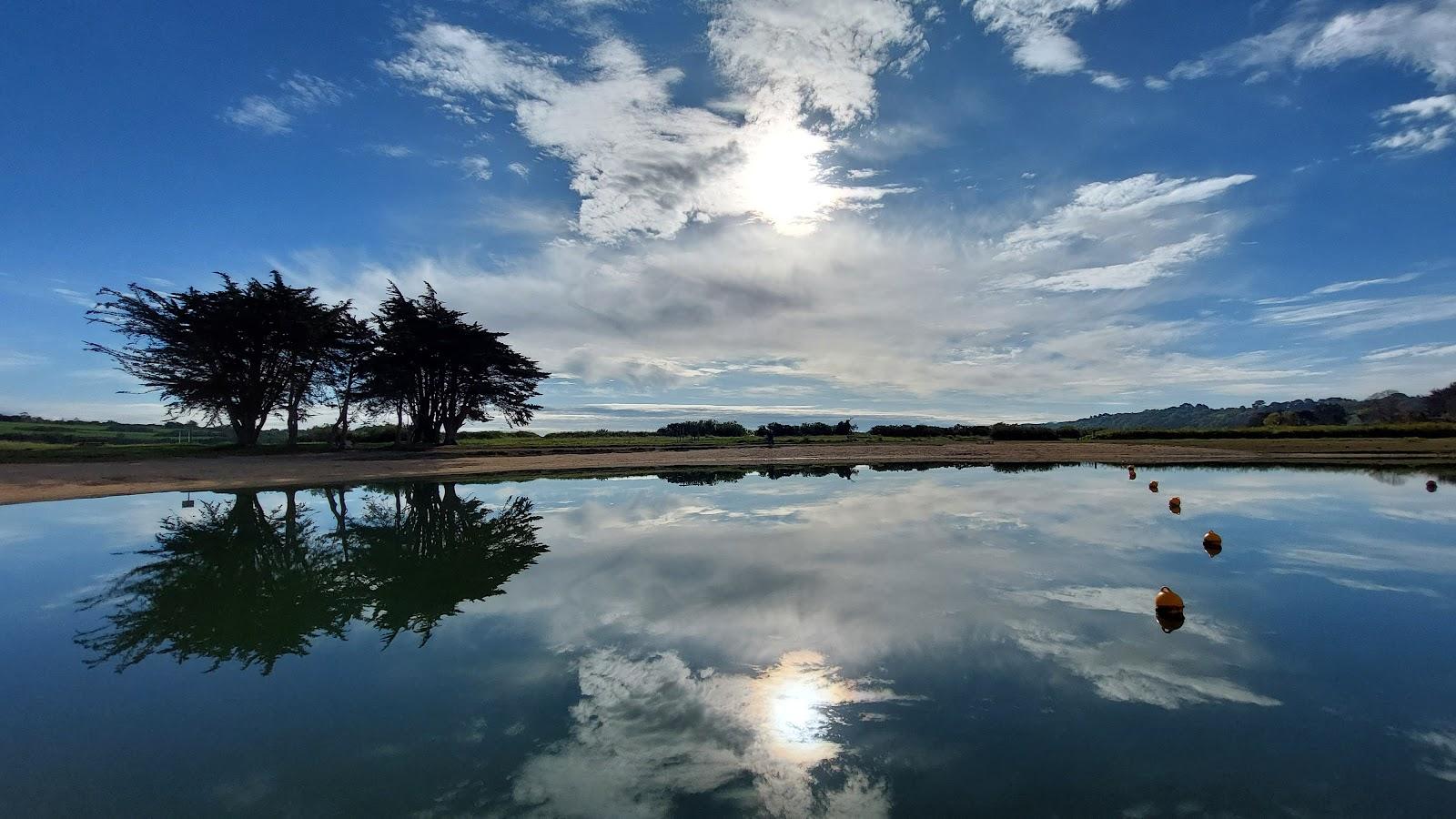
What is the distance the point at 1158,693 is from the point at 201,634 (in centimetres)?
1323

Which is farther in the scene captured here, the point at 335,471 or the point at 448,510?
the point at 335,471

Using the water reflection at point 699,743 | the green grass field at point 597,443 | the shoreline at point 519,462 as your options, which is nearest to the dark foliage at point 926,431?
the green grass field at point 597,443

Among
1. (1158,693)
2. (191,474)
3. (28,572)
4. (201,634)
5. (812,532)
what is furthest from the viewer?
(191,474)

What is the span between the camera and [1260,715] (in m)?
5.93

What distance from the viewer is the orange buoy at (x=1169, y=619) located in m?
8.59

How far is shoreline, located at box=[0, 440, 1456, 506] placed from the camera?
28.9 m

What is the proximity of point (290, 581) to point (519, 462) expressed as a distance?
28897mm

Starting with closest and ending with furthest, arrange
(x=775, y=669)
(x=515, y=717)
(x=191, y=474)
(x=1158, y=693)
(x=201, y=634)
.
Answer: (x=515, y=717)
(x=1158, y=693)
(x=775, y=669)
(x=201, y=634)
(x=191, y=474)

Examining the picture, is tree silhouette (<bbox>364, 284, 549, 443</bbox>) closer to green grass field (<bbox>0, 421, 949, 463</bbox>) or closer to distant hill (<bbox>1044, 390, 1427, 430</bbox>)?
green grass field (<bbox>0, 421, 949, 463</bbox>)

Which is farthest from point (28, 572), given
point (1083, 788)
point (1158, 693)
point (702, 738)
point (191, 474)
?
point (191, 474)

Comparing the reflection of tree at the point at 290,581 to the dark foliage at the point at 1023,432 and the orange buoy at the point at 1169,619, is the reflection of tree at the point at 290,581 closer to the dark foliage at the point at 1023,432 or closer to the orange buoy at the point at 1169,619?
the orange buoy at the point at 1169,619

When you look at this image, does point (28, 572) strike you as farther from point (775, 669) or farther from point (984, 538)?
point (984, 538)

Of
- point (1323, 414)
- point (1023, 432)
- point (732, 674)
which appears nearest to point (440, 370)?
point (732, 674)

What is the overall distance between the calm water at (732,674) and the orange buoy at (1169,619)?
144 mm
